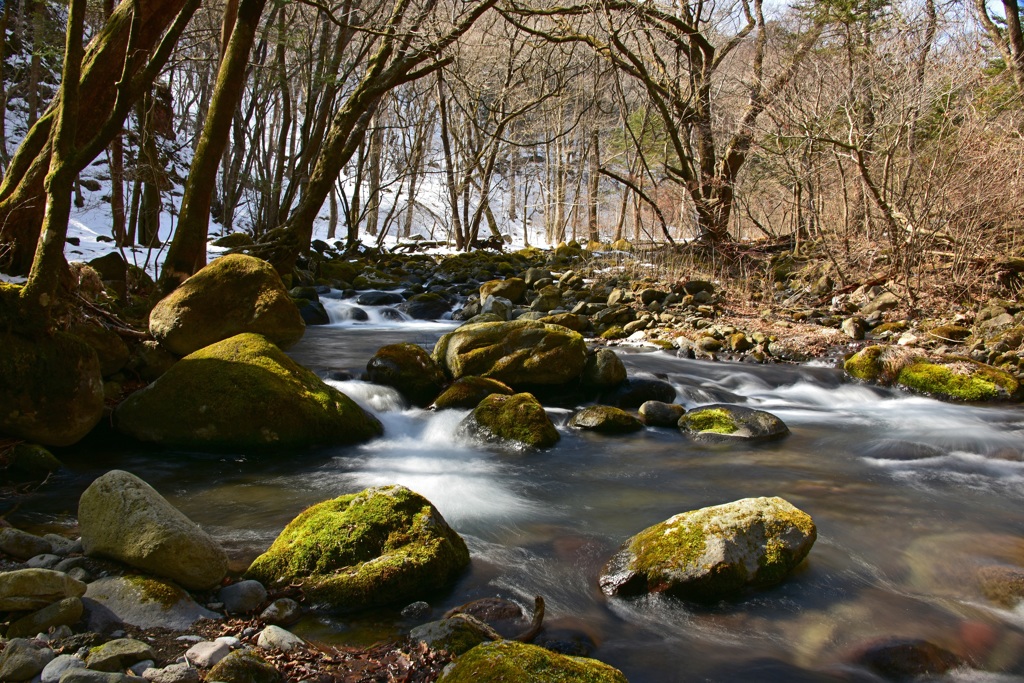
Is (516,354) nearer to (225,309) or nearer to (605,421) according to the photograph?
(605,421)

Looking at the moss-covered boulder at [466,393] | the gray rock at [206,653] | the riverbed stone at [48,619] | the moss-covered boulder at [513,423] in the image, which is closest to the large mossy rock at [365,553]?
the gray rock at [206,653]

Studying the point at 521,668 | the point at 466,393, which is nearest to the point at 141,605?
the point at 521,668

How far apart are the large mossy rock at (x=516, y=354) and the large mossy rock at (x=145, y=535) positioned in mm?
4640

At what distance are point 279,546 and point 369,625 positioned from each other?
722 millimetres

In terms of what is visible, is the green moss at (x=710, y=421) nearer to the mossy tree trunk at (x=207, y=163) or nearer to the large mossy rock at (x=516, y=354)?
the large mossy rock at (x=516, y=354)

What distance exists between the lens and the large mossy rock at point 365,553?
133 inches

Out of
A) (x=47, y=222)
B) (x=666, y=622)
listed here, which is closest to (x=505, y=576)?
(x=666, y=622)

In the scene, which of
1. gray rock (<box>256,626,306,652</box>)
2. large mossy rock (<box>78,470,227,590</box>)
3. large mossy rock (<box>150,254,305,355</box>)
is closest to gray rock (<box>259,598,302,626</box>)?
gray rock (<box>256,626,306,652</box>)

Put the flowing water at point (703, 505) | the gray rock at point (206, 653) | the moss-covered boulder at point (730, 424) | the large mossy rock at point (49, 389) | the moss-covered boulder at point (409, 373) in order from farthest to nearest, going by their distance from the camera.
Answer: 1. the moss-covered boulder at point (409, 373)
2. the moss-covered boulder at point (730, 424)
3. the large mossy rock at point (49, 389)
4. the flowing water at point (703, 505)
5. the gray rock at point (206, 653)

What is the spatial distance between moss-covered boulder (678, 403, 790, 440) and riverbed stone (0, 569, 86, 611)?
5.58 meters

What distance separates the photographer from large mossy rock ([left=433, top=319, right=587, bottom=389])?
786 centimetres

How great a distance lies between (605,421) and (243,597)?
4.51 metres

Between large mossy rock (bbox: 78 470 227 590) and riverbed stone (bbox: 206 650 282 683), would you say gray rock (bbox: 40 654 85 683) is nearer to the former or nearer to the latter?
riverbed stone (bbox: 206 650 282 683)

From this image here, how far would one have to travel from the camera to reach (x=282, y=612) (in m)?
3.17
